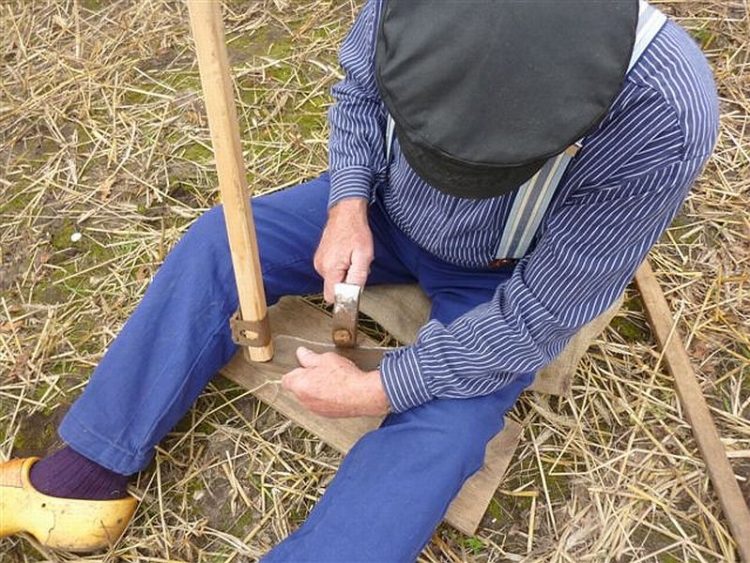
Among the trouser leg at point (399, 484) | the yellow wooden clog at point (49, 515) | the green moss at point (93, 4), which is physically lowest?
the yellow wooden clog at point (49, 515)

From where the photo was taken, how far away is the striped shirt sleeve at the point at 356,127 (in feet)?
6.37

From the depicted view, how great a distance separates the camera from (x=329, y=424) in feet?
6.80

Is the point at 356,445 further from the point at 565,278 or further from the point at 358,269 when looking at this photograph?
the point at 565,278

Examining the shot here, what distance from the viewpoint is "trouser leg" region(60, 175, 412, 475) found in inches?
74.0

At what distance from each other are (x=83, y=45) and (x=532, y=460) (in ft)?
8.42

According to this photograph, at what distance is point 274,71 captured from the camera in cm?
306

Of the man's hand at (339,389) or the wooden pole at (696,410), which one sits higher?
the man's hand at (339,389)

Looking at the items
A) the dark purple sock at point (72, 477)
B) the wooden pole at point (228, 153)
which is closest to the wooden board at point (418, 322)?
the wooden pole at point (228, 153)

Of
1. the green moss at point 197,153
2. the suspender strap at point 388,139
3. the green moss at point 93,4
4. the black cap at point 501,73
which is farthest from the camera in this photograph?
the green moss at point 93,4

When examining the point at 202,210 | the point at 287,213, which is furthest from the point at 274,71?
the point at 287,213

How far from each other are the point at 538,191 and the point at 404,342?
77 cm

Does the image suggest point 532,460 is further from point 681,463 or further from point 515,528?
point 681,463

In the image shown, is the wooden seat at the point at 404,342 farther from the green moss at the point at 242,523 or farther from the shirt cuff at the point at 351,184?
the shirt cuff at the point at 351,184

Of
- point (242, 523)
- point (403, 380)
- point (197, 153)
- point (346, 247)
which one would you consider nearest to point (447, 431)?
point (403, 380)
